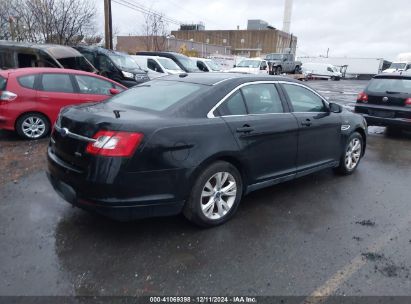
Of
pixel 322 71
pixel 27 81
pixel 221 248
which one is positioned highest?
pixel 27 81

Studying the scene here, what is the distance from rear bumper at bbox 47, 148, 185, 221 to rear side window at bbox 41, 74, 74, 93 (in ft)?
14.7

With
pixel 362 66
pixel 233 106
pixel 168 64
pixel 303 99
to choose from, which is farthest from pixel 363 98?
pixel 362 66

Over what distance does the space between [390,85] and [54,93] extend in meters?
7.58

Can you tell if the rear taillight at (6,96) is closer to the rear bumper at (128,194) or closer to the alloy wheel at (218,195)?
the rear bumper at (128,194)

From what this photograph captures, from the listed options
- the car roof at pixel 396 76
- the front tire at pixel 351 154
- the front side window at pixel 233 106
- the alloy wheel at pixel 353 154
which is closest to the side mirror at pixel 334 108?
the front tire at pixel 351 154

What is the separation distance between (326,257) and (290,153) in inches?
58.8

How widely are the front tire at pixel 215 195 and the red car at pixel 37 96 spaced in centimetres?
487

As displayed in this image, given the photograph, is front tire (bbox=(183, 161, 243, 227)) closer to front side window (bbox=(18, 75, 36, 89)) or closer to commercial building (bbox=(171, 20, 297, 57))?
front side window (bbox=(18, 75, 36, 89))

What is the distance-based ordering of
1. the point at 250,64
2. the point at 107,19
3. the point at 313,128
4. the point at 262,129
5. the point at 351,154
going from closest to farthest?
the point at 262,129, the point at 313,128, the point at 351,154, the point at 107,19, the point at 250,64

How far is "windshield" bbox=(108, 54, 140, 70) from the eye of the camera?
1375 cm

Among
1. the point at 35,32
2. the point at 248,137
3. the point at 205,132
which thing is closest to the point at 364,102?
the point at 248,137

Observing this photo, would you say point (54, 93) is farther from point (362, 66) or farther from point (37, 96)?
point (362, 66)

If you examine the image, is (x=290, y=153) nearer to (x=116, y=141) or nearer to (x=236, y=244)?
(x=236, y=244)

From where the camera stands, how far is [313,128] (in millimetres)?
4789
